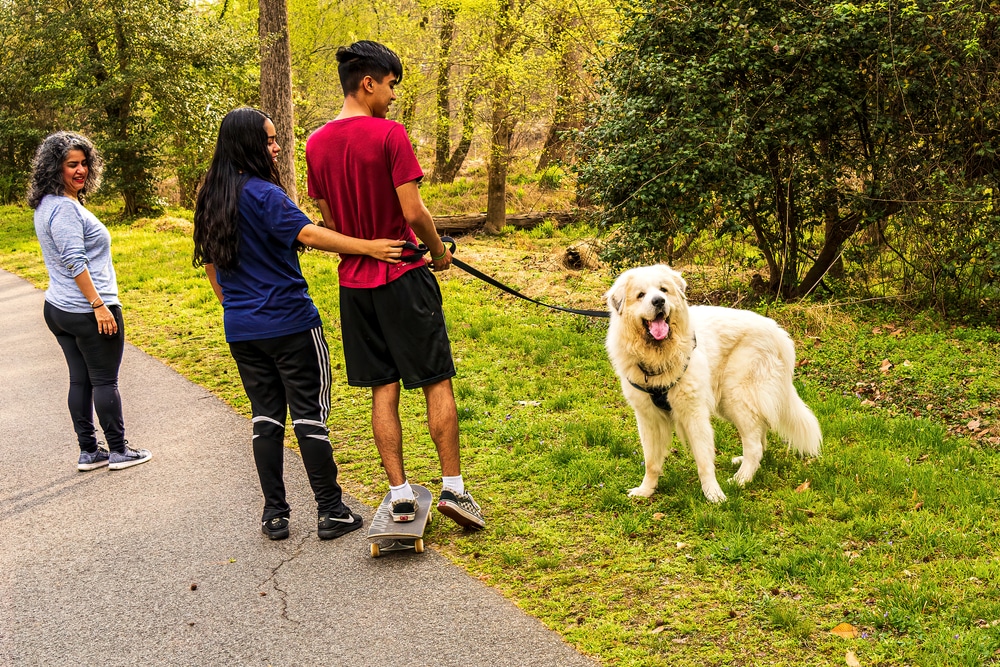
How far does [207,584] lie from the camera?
4059 millimetres

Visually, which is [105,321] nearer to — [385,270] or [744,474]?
[385,270]

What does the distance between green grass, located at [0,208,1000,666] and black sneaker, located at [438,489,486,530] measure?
9 centimetres

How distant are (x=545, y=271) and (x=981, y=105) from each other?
5.78 metres

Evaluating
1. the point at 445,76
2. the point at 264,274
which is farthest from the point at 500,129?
the point at 264,274

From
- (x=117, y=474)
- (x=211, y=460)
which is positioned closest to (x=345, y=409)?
(x=211, y=460)

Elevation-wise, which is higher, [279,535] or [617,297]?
[617,297]

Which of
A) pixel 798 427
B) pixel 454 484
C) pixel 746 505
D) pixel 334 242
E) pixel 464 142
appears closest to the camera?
pixel 334 242

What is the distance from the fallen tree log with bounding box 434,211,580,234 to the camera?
1603cm

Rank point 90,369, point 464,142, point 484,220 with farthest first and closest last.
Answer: point 464,142 → point 484,220 → point 90,369

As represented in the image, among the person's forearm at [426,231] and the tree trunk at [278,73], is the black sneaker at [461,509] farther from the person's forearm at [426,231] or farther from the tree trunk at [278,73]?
the tree trunk at [278,73]

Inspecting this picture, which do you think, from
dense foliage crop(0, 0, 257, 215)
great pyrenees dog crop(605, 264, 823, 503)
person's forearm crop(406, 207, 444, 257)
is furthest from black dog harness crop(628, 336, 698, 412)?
dense foliage crop(0, 0, 257, 215)

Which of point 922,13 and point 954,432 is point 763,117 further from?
point 954,432

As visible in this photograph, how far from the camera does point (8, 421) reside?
6.95 metres

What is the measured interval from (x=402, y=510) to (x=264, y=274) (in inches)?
59.5
